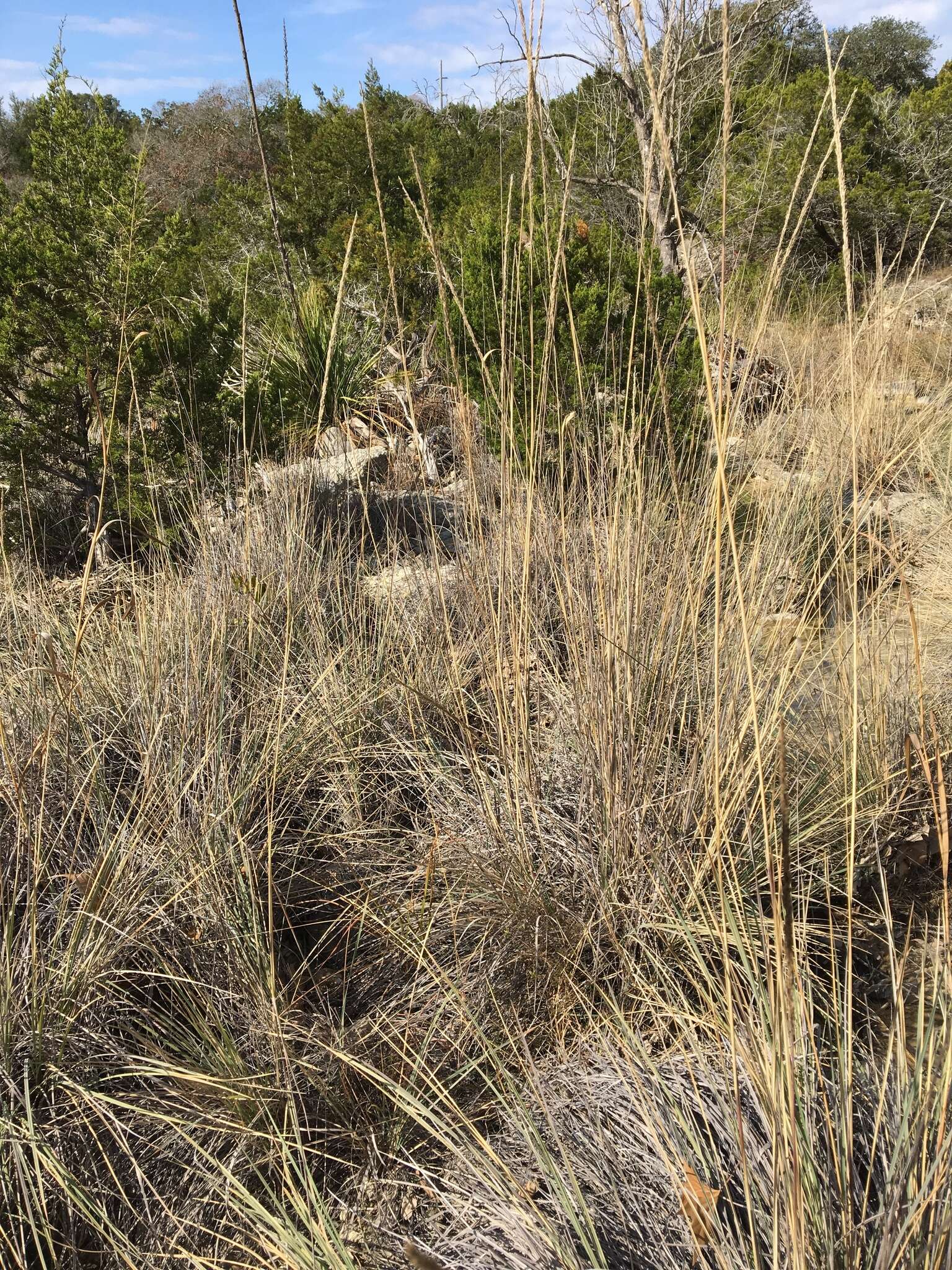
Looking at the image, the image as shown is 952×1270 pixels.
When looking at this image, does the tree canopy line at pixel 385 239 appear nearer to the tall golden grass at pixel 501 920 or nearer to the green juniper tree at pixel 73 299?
the green juniper tree at pixel 73 299

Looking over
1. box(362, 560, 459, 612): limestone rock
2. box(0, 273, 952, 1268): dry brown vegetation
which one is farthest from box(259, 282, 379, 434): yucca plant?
box(0, 273, 952, 1268): dry brown vegetation

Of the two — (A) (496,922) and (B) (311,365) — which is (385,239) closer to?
(A) (496,922)

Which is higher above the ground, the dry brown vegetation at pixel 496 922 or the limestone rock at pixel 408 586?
the limestone rock at pixel 408 586

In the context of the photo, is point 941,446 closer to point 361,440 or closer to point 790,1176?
point 361,440

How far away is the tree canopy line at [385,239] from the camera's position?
279 cm

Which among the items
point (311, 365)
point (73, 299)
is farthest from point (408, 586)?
point (73, 299)

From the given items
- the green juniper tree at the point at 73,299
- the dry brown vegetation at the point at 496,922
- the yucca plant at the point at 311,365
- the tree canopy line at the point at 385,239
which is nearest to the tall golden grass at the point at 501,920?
the dry brown vegetation at the point at 496,922

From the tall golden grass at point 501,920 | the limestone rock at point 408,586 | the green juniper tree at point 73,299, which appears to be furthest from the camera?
the green juniper tree at point 73,299

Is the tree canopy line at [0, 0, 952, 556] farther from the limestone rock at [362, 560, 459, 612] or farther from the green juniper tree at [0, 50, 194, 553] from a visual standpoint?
the limestone rock at [362, 560, 459, 612]

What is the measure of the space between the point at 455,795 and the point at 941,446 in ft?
12.3

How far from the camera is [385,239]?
1.28 m

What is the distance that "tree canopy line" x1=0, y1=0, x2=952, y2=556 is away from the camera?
9.14 ft

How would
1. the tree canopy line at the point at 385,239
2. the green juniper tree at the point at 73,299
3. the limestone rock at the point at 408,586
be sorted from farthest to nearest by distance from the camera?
1. the green juniper tree at the point at 73,299
2. the tree canopy line at the point at 385,239
3. the limestone rock at the point at 408,586

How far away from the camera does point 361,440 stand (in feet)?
15.9
